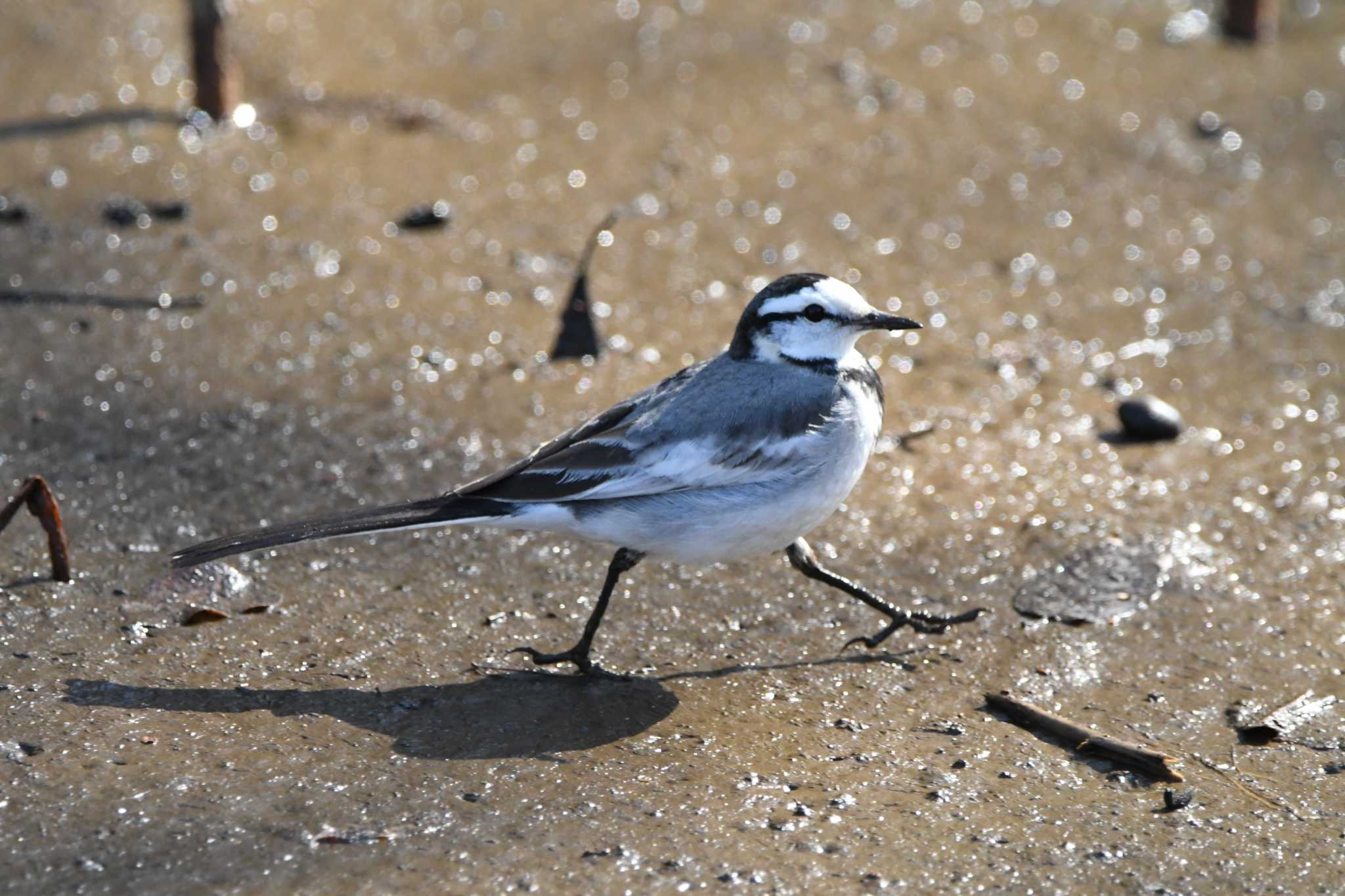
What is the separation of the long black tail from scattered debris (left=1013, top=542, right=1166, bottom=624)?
1.94 metres

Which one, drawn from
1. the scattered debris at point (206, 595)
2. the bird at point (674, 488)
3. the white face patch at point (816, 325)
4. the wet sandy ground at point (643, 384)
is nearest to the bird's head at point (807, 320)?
the white face patch at point (816, 325)

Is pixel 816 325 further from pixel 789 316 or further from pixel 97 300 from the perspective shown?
pixel 97 300

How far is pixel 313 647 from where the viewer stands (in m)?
4.82

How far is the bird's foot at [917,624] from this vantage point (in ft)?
16.6

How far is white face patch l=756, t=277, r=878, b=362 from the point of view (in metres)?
5.16

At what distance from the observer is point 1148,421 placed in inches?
248

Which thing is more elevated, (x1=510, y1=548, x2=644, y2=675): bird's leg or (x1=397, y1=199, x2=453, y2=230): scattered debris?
(x1=397, y1=199, x2=453, y2=230): scattered debris

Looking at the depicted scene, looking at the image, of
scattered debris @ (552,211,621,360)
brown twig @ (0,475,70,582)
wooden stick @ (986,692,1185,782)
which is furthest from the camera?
scattered debris @ (552,211,621,360)

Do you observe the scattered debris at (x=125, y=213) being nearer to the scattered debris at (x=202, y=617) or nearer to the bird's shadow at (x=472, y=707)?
the scattered debris at (x=202, y=617)

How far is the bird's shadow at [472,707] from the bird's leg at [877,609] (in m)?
0.75

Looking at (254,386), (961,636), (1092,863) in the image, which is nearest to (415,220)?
(254,386)

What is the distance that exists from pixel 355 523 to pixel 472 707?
26.4 inches

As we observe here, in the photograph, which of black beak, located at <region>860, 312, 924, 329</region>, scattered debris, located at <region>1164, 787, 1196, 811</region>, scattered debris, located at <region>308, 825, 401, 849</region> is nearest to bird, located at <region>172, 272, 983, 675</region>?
black beak, located at <region>860, 312, 924, 329</region>

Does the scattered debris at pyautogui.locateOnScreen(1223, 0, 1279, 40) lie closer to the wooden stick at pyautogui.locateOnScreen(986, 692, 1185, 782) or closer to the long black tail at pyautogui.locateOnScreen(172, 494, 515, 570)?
the wooden stick at pyautogui.locateOnScreen(986, 692, 1185, 782)
